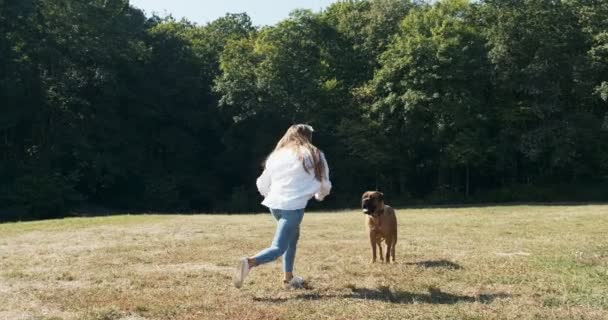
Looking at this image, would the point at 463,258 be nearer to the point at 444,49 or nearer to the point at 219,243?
the point at 219,243

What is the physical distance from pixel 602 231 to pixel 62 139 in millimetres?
29713

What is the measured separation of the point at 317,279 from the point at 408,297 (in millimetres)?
1413

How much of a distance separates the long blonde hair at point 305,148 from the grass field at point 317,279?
130 cm

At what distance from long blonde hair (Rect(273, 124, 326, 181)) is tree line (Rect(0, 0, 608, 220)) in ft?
85.1

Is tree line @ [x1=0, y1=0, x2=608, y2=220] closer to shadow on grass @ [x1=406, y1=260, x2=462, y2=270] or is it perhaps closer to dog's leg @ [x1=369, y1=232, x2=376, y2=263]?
dog's leg @ [x1=369, y1=232, x2=376, y2=263]

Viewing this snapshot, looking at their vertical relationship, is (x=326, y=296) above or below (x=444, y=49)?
below

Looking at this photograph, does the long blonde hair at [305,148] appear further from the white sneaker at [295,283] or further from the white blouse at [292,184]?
the white sneaker at [295,283]

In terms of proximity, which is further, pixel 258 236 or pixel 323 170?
pixel 258 236

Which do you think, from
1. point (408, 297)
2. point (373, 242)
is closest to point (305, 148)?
point (408, 297)

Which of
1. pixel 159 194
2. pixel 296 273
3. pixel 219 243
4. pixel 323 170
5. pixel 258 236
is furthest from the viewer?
pixel 159 194

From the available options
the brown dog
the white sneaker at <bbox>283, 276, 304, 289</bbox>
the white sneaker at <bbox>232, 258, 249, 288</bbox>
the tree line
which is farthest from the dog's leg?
the tree line

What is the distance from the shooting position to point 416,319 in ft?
16.8

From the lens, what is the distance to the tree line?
33.1 m

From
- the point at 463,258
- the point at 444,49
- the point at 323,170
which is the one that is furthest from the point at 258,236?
the point at 444,49
